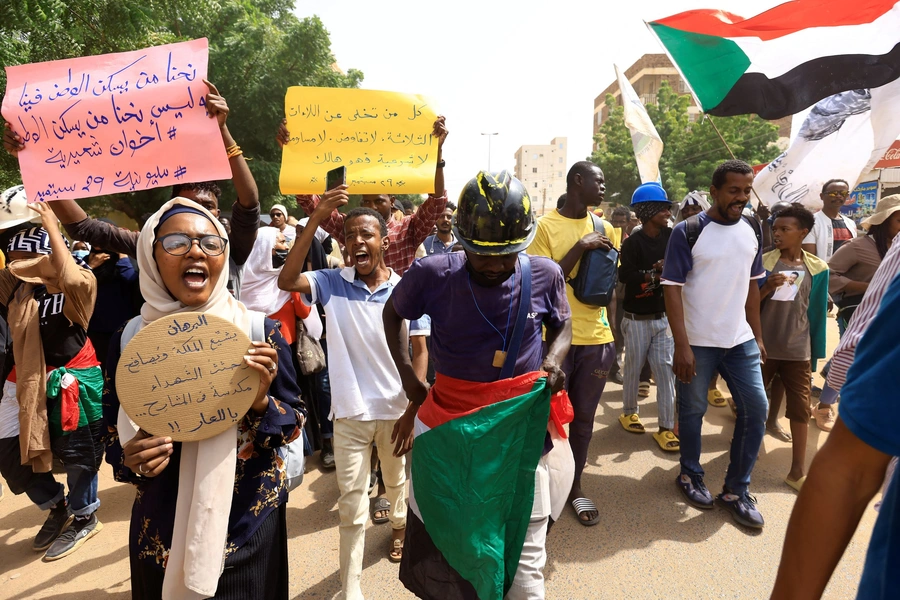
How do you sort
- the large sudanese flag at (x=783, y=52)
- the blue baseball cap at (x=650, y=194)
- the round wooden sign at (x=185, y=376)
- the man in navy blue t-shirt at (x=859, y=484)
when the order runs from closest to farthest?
the man in navy blue t-shirt at (x=859, y=484) < the round wooden sign at (x=185, y=376) < the large sudanese flag at (x=783, y=52) < the blue baseball cap at (x=650, y=194)

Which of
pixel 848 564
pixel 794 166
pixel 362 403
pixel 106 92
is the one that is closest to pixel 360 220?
pixel 362 403

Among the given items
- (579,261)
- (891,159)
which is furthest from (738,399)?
(891,159)

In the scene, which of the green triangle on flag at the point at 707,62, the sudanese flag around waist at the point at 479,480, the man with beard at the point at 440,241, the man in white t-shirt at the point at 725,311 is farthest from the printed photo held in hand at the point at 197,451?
the green triangle on flag at the point at 707,62

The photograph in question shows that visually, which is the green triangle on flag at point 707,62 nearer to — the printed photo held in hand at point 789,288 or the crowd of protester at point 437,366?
the crowd of protester at point 437,366

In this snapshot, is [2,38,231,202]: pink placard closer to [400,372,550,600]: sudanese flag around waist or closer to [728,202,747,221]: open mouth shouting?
[400,372,550,600]: sudanese flag around waist

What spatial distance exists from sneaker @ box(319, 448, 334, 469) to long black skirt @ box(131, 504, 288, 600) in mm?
2235

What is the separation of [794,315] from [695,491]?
1.56 metres

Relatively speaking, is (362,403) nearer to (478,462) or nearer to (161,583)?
(478,462)

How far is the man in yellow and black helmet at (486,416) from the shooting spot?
1.93 metres

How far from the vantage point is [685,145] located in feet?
81.7

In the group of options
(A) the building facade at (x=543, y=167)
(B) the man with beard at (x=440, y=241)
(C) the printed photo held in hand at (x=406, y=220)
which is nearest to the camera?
(C) the printed photo held in hand at (x=406, y=220)

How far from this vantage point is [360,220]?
2832 millimetres

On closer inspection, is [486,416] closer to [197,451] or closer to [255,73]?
[197,451]

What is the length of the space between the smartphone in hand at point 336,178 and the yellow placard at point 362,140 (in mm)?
266
